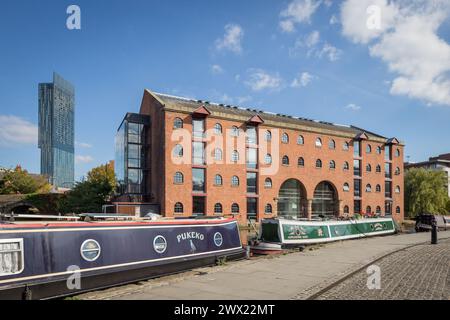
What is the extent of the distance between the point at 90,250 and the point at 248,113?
31143 millimetres

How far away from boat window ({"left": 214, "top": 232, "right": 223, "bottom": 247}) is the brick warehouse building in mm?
17394

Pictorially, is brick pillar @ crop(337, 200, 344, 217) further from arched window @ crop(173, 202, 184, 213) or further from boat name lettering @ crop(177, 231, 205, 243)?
boat name lettering @ crop(177, 231, 205, 243)

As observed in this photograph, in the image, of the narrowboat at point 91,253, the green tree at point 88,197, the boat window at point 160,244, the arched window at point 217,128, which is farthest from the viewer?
the green tree at point 88,197

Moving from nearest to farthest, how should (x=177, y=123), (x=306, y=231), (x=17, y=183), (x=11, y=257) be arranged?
(x=11, y=257) → (x=306, y=231) → (x=177, y=123) → (x=17, y=183)

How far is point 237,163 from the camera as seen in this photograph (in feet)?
114

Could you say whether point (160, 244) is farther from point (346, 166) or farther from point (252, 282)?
point (346, 166)

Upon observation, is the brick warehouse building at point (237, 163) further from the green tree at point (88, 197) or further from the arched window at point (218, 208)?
the green tree at point (88, 197)

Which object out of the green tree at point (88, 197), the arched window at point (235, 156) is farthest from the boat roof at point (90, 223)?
the green tree at point (88, 197)

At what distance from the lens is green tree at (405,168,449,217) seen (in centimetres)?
4694

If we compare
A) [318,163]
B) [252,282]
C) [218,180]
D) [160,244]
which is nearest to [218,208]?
[218,180]

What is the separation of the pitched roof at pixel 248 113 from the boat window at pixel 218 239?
19.4m

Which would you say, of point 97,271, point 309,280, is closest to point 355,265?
point 309,280

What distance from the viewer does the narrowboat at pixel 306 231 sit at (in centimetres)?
1895

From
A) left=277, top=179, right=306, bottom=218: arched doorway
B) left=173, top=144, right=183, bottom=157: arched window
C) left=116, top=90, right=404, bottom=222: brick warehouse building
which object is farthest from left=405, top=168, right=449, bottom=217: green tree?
left=173, top=144, right=183, bottom=157: arched window
